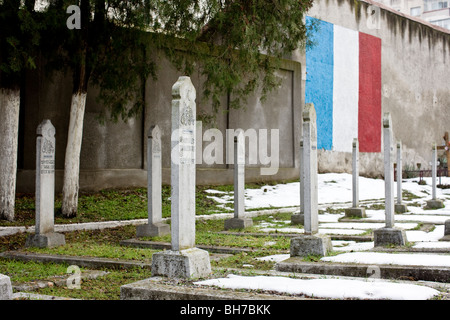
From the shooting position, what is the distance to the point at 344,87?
2378 cm

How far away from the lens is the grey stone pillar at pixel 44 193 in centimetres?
923

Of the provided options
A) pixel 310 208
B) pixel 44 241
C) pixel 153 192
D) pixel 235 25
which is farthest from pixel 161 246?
pixel 235 25

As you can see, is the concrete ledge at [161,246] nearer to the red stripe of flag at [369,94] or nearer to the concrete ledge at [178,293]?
the concrete ledge at [178,293]

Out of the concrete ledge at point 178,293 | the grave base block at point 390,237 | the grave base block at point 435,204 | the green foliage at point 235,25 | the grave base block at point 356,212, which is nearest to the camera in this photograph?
the concrete ledge at point 178,293

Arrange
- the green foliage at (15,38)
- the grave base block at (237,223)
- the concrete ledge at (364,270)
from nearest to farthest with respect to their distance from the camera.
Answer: the concrete ledge at (364,270), the green foliage at (15,38), the grave base block at (237,223)

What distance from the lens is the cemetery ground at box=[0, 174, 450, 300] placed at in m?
5.24

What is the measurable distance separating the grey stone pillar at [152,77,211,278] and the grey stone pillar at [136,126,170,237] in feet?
13.8

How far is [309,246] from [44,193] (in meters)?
4.96

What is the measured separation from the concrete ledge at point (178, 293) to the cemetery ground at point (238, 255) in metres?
0.06

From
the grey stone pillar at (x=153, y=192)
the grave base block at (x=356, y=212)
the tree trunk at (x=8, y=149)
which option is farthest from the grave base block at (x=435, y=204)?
the tree trunk at (x=8, y=149)

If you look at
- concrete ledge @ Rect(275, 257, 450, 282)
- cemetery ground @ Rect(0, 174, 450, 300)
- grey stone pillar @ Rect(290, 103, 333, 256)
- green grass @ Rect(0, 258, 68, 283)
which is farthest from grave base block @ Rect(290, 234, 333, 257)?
green grass @ Rect(0, 258, 68, 283)

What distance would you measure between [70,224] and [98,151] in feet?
13.7

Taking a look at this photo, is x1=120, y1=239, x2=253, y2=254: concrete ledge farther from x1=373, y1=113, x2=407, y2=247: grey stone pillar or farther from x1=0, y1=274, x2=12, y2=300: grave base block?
x1=0, y1=274, x2=12, y2=300: grave base block
